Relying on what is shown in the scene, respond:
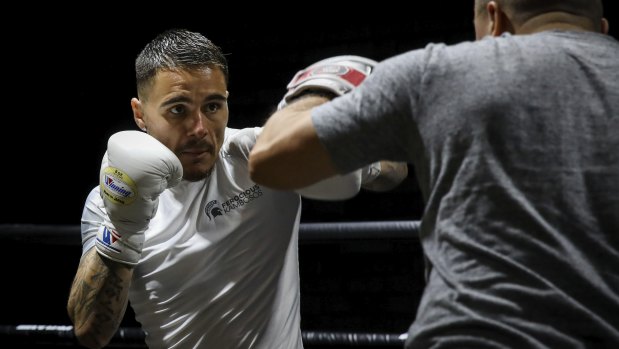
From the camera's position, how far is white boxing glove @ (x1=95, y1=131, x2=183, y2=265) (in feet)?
5.42

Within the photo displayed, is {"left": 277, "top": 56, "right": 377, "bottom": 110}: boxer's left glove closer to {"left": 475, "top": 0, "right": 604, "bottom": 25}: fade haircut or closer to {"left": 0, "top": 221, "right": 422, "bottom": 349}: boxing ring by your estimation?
{"left": 475, "top": 0, "right": 604, "bottom": 25}: fade haircut

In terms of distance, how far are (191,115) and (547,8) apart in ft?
3.16

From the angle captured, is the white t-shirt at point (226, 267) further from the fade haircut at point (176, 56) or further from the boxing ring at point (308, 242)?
the boxing ring at point (308, 242)

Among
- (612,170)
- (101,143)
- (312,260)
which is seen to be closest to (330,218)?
(312,260)

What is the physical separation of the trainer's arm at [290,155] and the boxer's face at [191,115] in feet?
2.53

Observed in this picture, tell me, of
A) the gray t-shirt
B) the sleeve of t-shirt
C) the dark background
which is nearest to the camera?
the gray t-shirt

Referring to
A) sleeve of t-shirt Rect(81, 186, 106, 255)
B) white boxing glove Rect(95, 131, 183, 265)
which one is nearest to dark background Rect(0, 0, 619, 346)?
sleeve of t-shirt Rect(81, 186, 106, 255)

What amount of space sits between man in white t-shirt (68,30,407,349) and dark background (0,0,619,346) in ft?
5.58

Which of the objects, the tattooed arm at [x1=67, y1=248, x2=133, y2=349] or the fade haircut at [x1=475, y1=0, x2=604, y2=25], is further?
the tattooed arm at [x1=67, y1=248, x2=133, y2=349]

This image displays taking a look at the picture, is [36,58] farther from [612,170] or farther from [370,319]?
[612,170]

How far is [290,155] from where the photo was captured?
98 cm

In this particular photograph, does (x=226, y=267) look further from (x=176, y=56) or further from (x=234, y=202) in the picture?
(x=176, y=56)

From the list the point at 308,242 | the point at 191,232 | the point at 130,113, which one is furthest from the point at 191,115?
the point at 130,113

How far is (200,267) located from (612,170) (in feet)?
3.32
